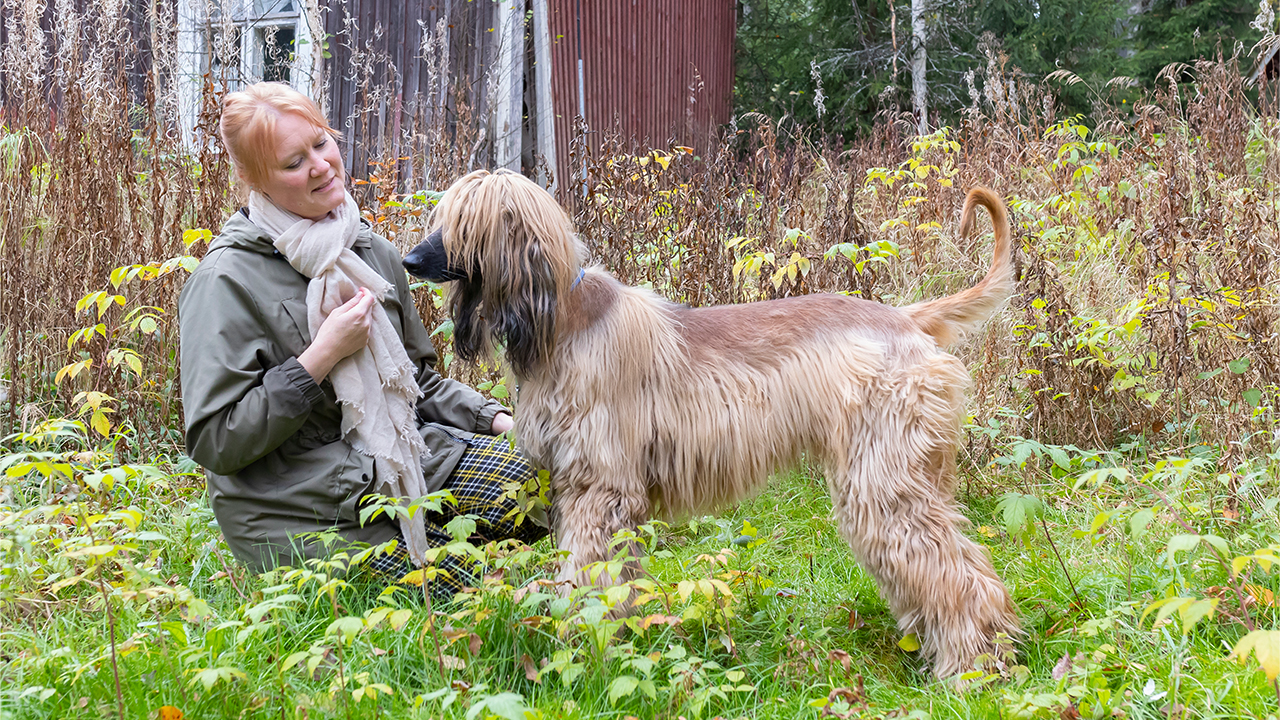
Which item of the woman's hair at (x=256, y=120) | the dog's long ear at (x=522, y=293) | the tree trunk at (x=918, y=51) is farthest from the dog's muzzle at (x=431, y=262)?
the tree trunk at (x=918, y=51)

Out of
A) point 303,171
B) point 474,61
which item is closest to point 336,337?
point 303,171

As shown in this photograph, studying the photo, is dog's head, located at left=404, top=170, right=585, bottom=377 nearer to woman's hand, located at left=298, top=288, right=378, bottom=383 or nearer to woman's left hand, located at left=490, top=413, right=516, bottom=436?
woman's hand, located at left=298, top=288, right=378, bottom=383

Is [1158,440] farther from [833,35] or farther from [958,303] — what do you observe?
[833,35]

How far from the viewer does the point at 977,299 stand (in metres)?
2.74

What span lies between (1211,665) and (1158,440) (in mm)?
A: 1722

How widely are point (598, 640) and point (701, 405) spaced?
0.73m

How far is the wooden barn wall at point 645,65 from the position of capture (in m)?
8.08

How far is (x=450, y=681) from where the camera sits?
216 centimetres

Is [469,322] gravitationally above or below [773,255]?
below

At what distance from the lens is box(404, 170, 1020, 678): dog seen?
2436 mm

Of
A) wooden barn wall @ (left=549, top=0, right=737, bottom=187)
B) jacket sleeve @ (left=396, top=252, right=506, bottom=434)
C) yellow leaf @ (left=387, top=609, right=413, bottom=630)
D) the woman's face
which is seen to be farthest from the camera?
wooden barn wall @ (left=549, top=0, right=737, bottom=187)

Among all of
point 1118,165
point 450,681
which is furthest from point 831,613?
point 1118,165

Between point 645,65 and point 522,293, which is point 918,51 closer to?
point 645,65

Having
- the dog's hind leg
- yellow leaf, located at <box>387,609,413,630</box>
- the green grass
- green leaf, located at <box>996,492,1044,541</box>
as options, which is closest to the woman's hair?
the green grass
